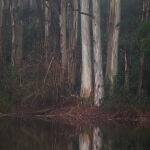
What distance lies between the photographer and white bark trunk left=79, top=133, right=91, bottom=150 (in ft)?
49.7

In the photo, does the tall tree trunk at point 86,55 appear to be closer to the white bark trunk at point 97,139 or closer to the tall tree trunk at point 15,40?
the tall tree trunk at point 15,40

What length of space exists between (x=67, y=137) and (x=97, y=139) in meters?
1.23

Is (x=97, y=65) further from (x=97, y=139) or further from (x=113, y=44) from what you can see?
(x=97, y=139)

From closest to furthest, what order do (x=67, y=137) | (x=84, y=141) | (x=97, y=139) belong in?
(x=84, y=141) < (x=97, y=139) < (x=67, y=137)

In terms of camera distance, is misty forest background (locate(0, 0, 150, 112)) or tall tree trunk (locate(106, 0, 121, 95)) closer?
misty forest background (locate(0, 0, 150, 112))

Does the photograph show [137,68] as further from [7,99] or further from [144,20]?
[7,99]

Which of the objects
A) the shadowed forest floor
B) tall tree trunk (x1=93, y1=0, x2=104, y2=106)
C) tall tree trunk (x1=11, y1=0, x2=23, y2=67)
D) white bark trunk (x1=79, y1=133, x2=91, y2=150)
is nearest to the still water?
white bark trunk (x1=79, y1=133, x2=91, y2=150)

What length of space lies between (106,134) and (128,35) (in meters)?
13.8

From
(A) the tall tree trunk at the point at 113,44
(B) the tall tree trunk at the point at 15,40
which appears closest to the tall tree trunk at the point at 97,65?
(A) the tall tree trunk at the point at 113,44

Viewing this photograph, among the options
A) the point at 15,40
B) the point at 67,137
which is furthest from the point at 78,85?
the point at 67,137

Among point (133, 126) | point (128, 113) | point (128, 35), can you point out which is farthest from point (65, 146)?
point (128, 35)

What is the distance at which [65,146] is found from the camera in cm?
1568

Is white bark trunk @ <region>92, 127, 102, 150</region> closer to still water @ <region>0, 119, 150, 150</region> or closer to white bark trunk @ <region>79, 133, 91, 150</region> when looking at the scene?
still water @ <region>0, 119, 150, 150</region>

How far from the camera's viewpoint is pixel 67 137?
17.8 meters
